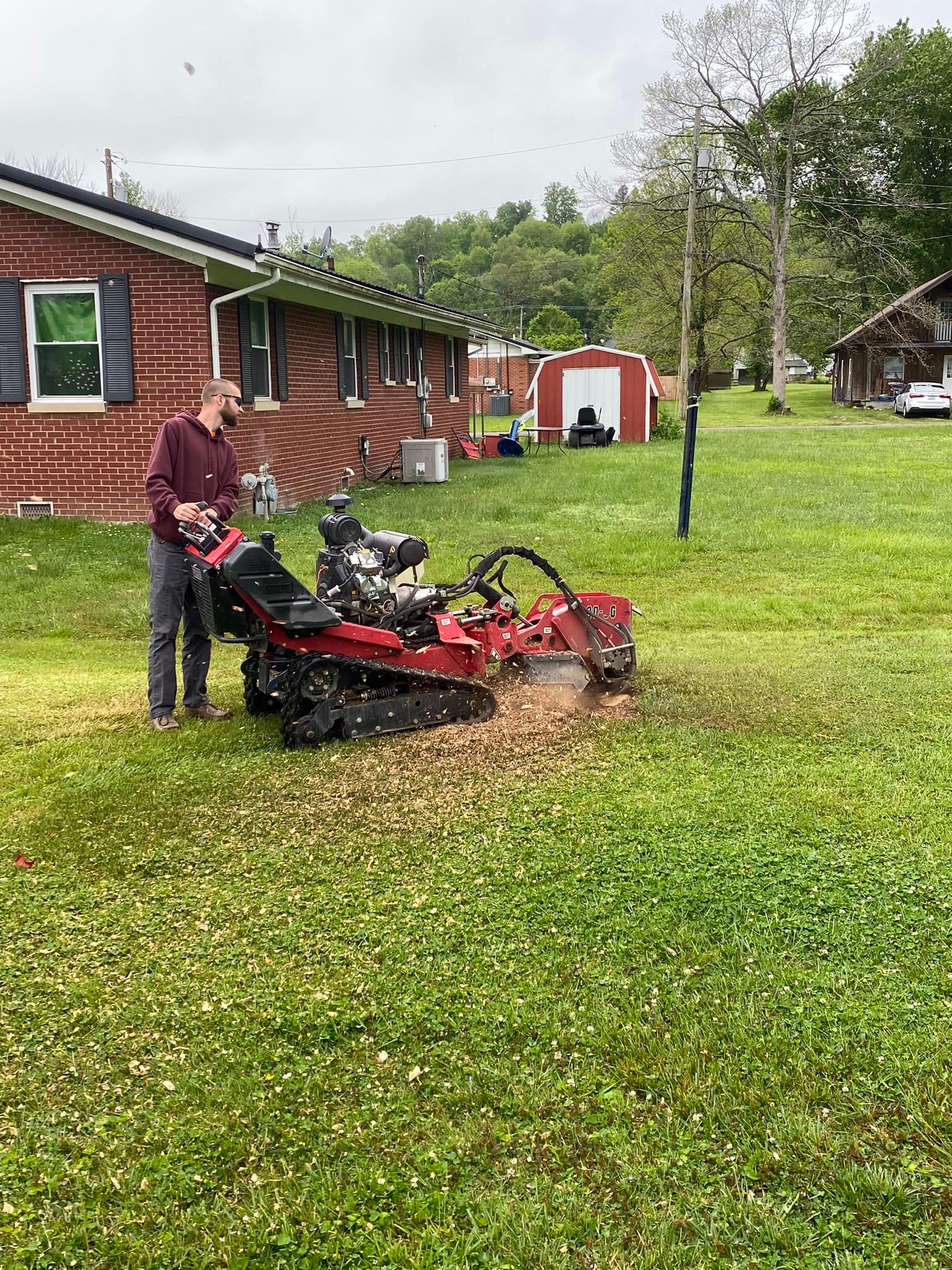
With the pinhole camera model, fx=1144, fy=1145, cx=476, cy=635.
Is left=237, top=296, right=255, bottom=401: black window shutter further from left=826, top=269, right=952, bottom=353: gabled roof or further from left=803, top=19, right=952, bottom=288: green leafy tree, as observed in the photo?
left=826, top=269, right=952, bottom=353: gabled roof

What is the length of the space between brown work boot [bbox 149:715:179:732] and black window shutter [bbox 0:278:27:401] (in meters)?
8.04

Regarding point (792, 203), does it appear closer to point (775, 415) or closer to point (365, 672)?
point (775, 415)

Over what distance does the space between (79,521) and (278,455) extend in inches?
122

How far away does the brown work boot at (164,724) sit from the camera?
5922 mm

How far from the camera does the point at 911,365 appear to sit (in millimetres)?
47719

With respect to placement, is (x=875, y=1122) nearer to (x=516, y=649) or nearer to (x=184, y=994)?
(x=184, y=994)

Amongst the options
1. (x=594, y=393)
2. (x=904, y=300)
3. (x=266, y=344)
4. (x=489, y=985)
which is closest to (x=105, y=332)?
(x=266, y=344)

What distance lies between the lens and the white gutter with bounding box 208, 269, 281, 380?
12.2 meters

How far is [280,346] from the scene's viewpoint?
14812mm

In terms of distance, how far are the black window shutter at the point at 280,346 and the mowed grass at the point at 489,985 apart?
8.70 m

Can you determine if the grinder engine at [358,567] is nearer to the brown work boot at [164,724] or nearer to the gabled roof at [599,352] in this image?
the brown work boot at [164,724]

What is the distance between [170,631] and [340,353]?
40.8 ft

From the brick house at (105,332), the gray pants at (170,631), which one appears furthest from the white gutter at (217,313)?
the gray pants at (170,631)

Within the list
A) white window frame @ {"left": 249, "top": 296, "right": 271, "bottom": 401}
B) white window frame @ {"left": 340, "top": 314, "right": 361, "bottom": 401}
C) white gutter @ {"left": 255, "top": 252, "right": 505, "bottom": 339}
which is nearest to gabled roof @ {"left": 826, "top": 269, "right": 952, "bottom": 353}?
white gutter @ {"left": 255, "top": 252, "right": 505, "bottom": 339}
